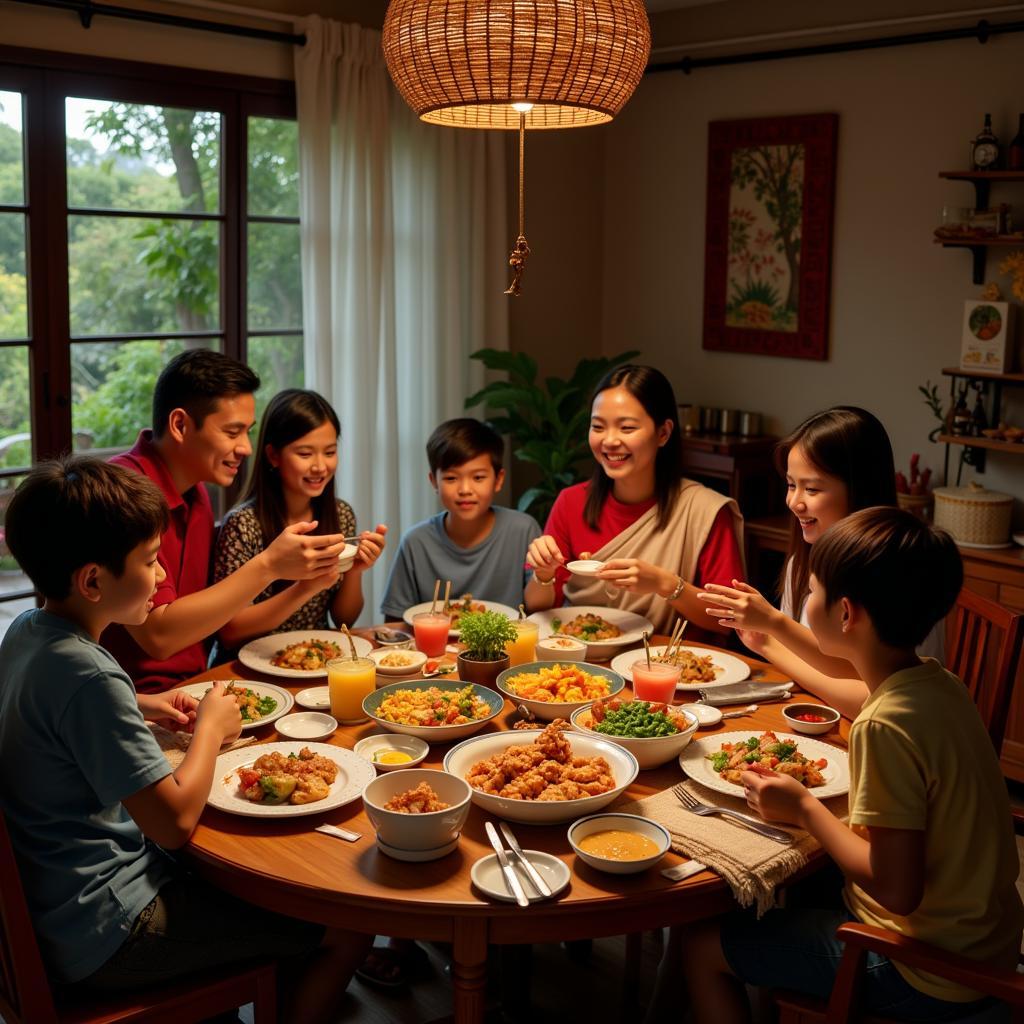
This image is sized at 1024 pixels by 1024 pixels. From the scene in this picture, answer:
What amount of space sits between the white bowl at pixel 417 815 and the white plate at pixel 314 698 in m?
0.51

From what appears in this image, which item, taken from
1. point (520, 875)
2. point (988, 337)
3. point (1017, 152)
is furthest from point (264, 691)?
point (1017, 152)

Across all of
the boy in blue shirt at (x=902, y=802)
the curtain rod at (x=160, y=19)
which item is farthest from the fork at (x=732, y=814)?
the curtain rod at (x=160, y=19)

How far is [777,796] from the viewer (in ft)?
5.57

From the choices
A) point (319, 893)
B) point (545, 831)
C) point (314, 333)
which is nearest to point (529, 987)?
point (545, 831)

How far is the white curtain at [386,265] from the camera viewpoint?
13.9ft

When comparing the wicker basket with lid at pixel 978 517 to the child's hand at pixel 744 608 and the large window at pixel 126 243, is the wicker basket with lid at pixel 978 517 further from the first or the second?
the large window at pixel 126 243

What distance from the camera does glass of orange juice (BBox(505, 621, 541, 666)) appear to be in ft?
8.00

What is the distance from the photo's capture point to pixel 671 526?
3006mm

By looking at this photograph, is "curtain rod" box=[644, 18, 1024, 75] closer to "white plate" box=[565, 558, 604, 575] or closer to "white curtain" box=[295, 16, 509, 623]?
"white curtain" box=[295, 16, 509, 623]

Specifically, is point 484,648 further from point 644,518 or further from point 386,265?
point 386,265

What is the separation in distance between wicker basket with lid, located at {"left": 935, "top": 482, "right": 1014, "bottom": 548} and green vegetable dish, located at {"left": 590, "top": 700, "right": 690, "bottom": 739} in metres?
2.17

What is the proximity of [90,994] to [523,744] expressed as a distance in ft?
2.54

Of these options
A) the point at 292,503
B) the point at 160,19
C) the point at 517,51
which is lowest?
the point at 292,503

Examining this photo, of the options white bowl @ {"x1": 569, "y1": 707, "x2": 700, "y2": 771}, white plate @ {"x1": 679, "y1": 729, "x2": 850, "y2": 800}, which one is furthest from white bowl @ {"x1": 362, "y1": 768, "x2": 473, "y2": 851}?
white plate @ {"x1": 679, "y1": 729, "x2": 850, "y2": 800}
